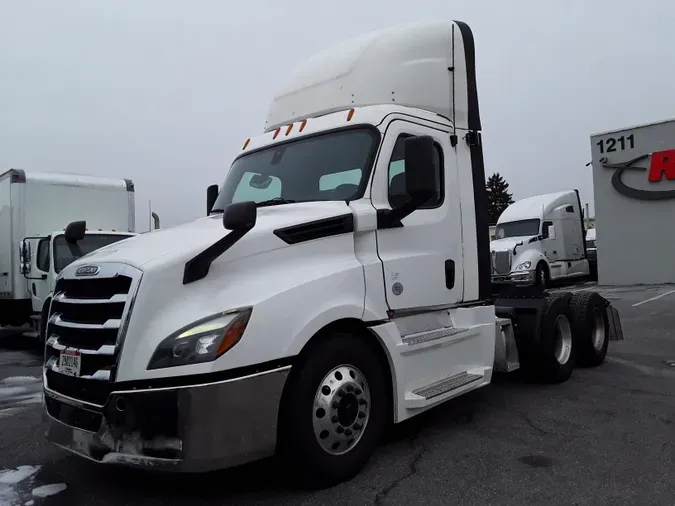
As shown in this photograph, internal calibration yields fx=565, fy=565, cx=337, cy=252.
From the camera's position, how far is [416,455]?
4176mm

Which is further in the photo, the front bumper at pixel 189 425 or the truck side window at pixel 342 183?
the truck side window at pixel 342 183

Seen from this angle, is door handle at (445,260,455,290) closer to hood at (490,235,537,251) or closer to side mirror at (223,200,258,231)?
side mirror at (223,200,258,231)

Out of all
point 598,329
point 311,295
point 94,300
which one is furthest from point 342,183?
point 598,329

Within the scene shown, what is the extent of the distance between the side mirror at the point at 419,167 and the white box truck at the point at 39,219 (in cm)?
794

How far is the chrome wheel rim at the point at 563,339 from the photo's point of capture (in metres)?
6.43

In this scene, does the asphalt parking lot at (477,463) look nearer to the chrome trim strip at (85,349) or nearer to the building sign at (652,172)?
the chrome trim strip at (85,349)

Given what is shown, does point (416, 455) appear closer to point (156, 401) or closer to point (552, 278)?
point (156, 401)

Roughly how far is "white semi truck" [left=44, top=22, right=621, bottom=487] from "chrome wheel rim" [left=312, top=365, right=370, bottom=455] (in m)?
0.01

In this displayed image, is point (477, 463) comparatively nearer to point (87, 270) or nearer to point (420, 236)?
point (420, 236)

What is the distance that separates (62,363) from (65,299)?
425 millimetres

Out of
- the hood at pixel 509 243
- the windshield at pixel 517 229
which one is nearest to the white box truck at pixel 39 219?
the hood at pixel 509 243

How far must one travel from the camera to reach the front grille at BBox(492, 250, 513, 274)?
57.6 feet

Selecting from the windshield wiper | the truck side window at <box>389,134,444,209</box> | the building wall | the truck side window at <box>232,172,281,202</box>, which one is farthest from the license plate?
the building wall

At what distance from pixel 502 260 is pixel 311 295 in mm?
15699
